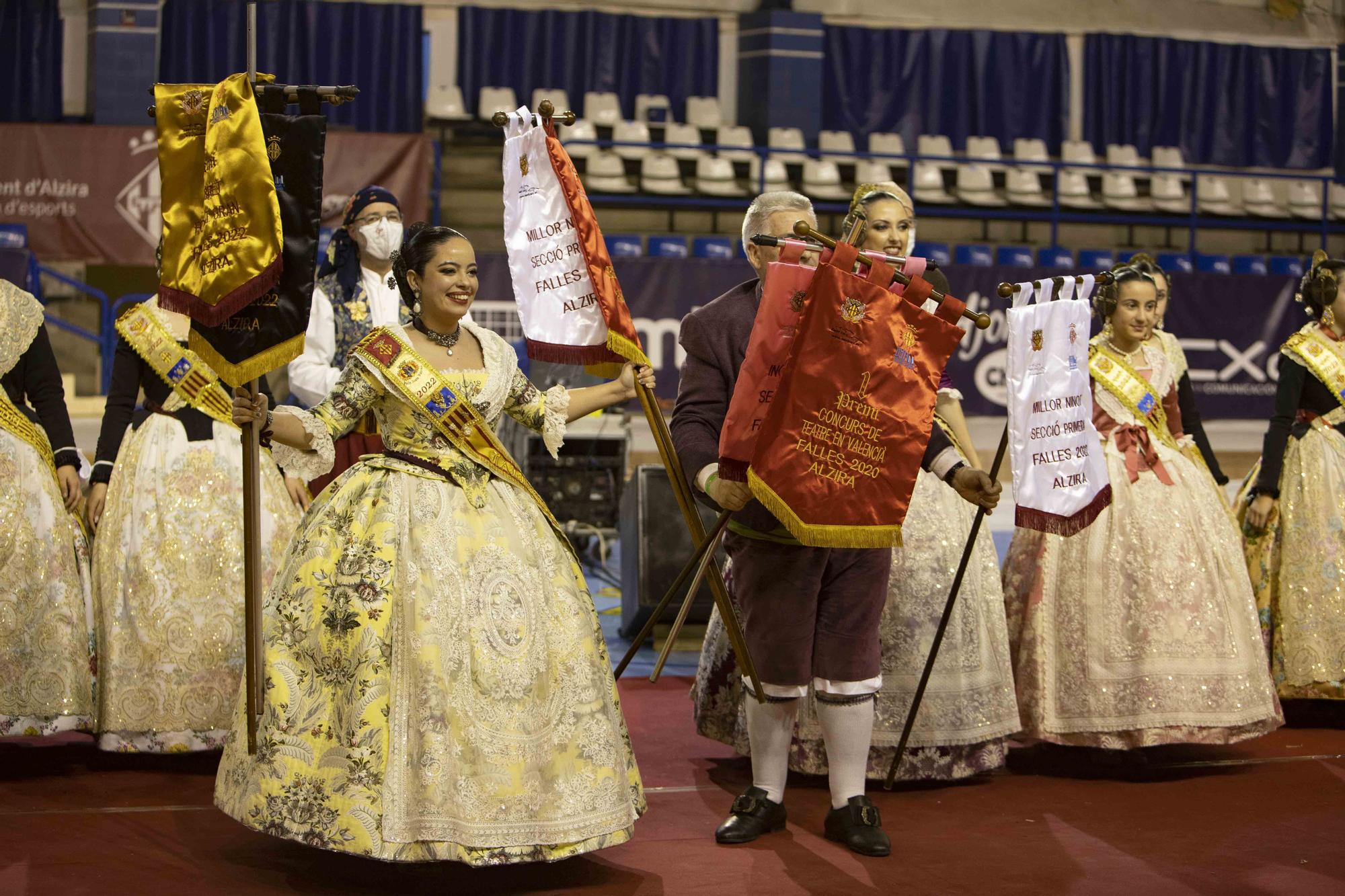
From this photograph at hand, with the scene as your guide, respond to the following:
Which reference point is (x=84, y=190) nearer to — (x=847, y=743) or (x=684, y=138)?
(x=684, y=138)

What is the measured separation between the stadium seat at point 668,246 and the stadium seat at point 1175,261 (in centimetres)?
421

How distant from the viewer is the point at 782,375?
3.31 metres

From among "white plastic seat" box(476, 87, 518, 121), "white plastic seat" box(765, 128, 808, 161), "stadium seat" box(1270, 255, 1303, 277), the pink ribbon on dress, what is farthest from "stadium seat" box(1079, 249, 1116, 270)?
the pink ribbon on dress

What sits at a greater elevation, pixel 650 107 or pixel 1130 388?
pixel 650 107

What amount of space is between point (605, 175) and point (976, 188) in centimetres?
344

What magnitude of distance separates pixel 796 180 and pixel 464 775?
37.3 feet

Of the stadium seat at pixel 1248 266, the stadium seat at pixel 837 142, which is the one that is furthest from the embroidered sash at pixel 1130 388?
the stadium seat at pixel 1248 266

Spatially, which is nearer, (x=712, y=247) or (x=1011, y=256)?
(x=712, y=247)

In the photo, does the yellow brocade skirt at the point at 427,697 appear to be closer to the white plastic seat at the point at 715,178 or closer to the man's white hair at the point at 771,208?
the man's white hair at the point at 771,208

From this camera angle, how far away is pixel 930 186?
1423 centimetres

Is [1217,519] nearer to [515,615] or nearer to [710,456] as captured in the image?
Result: [710,456]

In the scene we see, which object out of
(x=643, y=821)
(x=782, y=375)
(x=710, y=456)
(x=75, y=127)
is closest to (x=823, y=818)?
(x=643, y=821)

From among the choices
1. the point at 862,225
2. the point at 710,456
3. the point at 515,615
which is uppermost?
the point at 862,225

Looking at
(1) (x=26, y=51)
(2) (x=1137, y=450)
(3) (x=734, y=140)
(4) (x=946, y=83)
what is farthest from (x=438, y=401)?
(4) (x=946, y=83)
